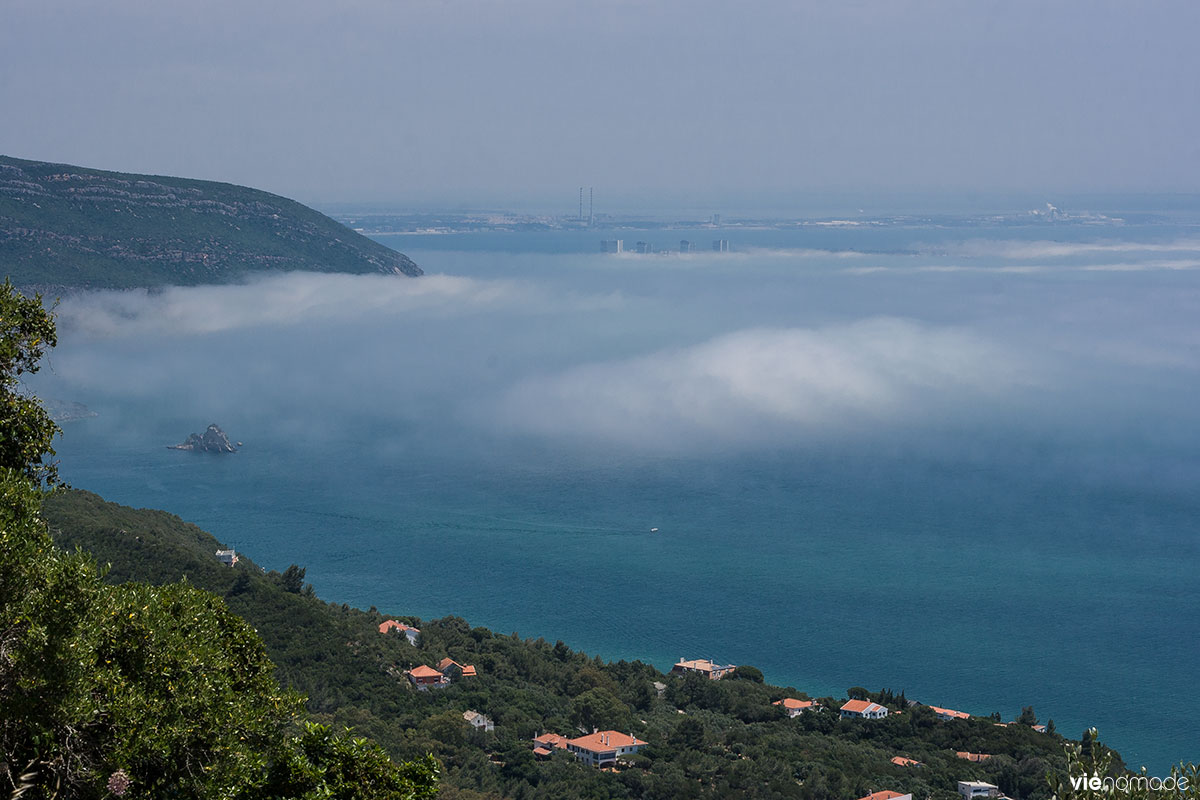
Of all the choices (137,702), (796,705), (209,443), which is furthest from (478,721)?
(209,443)

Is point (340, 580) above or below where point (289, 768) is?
below

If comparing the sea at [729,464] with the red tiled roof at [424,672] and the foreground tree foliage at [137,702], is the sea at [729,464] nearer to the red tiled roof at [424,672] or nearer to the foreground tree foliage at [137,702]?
the red tiled roof at [424,672]

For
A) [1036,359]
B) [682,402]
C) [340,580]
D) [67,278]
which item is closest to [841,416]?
[682,402]

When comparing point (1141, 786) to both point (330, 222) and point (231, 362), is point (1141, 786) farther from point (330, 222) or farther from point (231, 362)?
point (330, 222)

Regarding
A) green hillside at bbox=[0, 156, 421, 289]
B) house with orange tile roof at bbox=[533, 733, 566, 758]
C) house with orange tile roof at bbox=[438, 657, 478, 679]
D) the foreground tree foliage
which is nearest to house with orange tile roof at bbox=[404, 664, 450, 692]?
house with orange tile roof at bbox=[438, 657, 478, 679]

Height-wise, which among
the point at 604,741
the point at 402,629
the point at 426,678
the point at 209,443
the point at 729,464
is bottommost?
the point at 209,443

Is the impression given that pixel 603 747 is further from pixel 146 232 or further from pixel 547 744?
pixel 146 232
